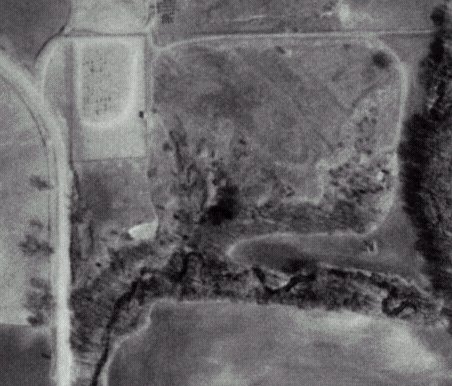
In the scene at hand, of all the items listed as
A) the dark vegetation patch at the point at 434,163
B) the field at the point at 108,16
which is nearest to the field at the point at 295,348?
the dark vegetation patch at the point at 434,163

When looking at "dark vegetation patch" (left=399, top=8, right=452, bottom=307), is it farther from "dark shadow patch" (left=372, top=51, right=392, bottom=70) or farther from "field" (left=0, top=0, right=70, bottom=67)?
"field" (left=0, top=0, right=70, bottom=67)

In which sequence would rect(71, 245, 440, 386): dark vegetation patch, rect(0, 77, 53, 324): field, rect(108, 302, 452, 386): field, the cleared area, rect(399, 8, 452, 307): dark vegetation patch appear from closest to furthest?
1. rect(399, 8, 452, 307): dark vegetation patch
2. rect(71, 245, 440, 386): dark vegetation patch
3. rect(108, 302, 452, 386): field
4. rect(0, 77, 53, 324): field
5. the cleared area

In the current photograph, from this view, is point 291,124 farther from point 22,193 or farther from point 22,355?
point 22,355

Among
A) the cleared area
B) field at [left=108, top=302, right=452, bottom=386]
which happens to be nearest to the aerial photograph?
field at [left=108, top=302, right=452, bottom=386]

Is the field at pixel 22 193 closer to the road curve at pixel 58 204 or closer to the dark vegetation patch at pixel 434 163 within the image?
the road curve at pixel 58 204

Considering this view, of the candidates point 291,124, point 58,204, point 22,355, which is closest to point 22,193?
point 58,204

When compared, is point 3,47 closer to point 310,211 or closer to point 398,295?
point 310,211
